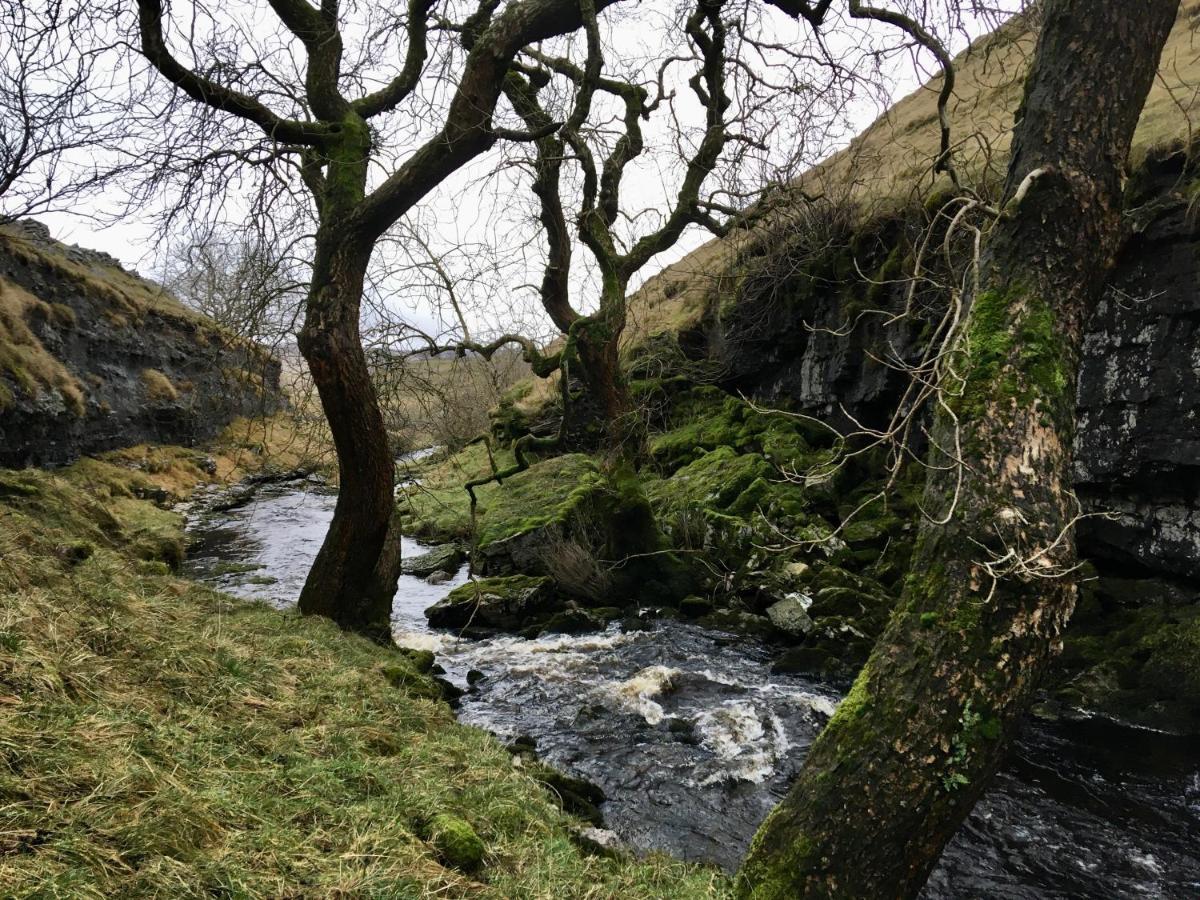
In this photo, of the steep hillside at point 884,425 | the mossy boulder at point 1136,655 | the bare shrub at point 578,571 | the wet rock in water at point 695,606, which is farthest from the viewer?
the bare shrub at point 578,571

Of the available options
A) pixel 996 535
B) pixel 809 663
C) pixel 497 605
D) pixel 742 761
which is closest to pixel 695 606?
pixel 809 663

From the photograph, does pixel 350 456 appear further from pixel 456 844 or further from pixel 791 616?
pixel 791 616

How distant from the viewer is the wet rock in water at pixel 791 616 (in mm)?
8891

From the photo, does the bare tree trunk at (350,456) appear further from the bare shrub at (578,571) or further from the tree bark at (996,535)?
the tree bark at (996,535)

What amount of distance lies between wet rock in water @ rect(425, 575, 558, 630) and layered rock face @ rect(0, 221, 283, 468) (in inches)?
281

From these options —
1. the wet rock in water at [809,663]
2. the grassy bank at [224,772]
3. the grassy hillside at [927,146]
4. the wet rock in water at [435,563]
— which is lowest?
the wet rock in water at [809,663]

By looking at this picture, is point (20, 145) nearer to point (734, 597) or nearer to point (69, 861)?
point (69, 861)

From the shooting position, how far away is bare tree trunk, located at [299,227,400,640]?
6.53 meters

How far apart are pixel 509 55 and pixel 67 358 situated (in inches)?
809

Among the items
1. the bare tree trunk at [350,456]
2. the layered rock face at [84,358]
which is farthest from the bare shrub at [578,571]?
the layered rock face at [84,358]

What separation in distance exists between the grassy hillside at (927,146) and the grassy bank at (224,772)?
174 inches

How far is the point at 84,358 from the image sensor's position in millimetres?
21016

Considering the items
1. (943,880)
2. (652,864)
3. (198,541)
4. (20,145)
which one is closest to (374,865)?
(652,864)

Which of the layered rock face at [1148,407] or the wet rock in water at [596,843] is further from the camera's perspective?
the layered rock face at [1148,407]
